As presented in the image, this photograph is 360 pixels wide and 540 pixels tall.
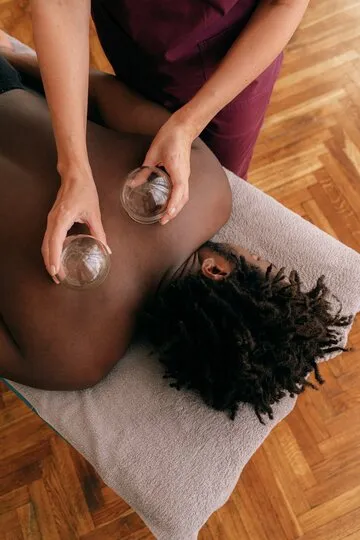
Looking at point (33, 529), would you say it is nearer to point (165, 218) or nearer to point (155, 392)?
point (155, 392)

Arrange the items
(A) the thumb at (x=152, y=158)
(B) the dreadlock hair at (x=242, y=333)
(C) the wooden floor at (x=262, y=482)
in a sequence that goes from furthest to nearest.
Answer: (C) the wooden floor at (x=262, y=482) < (A) the thumb at (x=152, y=158) < (B) the dreadlock hair at (x=242, y=333)

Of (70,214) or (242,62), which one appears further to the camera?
(242,62)

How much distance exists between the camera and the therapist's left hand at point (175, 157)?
79cm

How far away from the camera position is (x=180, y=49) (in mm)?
901

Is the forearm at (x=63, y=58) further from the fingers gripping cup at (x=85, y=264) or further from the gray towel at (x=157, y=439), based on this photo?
the gray towel at (x=157, y=439)

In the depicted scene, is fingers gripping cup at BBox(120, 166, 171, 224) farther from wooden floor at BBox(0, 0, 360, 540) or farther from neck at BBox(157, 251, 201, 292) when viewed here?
wooden floor at BBox(0, 0, 360, 540)

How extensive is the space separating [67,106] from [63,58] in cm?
9

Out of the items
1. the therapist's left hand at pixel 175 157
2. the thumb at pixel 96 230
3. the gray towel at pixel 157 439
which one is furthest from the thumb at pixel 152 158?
the gray towel at pixel 157 439

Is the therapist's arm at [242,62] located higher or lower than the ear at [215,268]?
higher

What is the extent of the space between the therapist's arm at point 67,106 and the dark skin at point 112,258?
1.6 inches

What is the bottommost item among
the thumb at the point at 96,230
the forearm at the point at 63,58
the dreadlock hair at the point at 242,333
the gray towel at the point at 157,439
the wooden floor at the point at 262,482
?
the wooden floor at the point at 262,482

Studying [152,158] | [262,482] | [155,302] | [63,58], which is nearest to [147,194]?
[152,158]

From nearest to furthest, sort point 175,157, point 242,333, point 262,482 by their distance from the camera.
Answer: point 242,333
point 175,157
point 262,482

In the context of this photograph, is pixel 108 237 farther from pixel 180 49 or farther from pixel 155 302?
pixel 180 49
